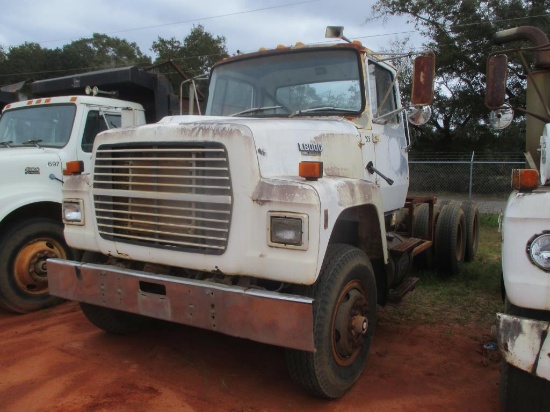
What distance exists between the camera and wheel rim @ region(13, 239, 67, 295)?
5.12m

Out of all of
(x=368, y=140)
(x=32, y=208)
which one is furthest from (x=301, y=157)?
(x=32, y=208)

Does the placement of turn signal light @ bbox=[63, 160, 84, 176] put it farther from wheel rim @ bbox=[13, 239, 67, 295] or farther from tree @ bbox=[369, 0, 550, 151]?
tree @ bbox=[369, 0, 550, 151]

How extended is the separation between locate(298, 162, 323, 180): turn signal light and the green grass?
2168 millimetres

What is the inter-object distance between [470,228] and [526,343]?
5.26 m

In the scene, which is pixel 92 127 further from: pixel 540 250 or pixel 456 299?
pixel 540 250

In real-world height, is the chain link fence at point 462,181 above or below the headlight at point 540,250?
below

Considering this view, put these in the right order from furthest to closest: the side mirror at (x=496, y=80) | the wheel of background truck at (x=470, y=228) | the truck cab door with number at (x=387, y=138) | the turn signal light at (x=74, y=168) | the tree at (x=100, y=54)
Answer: the tree at (x=100, y=54), the wheel of background truck at (x=470, y=228), the truck cab door with number at (x=387, y=138), the turn signal light at (x=74, y=168), the side mirror at (x=496, y=80)

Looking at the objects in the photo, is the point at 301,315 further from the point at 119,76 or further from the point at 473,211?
the point at 473,211

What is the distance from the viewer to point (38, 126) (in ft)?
19.6

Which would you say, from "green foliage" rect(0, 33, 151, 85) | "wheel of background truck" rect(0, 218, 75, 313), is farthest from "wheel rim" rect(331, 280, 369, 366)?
"green foliage" rect(0, 33, 151, 85)

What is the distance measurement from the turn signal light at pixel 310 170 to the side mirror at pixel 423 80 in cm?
133

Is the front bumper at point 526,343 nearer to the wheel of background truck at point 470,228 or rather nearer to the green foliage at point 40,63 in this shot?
the wheel of background truck at point 470,228

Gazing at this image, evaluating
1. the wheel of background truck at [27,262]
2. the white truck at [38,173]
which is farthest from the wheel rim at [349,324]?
the wheel of background truck at [27,262]

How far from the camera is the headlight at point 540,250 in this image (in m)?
2.31
